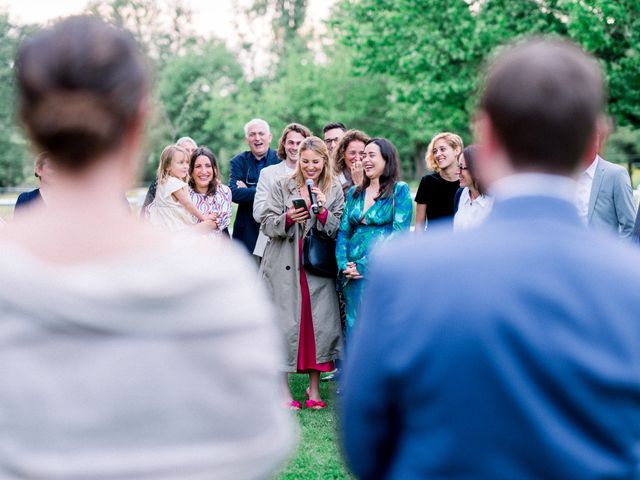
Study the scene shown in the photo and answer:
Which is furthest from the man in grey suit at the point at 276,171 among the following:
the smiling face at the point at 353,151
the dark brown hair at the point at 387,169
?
the dark brown hair at the point at 387,169

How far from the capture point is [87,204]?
1657mm

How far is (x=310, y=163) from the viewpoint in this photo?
7.34 metres

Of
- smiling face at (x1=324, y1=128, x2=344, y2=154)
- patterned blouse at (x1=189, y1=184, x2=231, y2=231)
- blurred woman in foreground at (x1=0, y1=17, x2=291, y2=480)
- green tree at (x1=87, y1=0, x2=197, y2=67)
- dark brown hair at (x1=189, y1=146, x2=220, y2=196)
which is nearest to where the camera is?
blurred woman in foreground at (x1=0, y1=17, x2=291, y2=480)

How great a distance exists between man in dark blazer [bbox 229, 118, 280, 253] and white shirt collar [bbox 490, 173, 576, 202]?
696 centimetres

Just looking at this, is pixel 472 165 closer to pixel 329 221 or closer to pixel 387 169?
pixel 387 169

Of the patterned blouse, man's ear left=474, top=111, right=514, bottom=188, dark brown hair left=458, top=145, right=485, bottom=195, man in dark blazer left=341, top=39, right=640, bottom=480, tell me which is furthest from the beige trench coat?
man in dark blazer left=341, top=39, right=640, bottom=480

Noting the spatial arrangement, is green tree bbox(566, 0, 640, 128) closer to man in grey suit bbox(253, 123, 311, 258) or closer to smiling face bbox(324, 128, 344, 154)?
smiling face bbox(324, 128, 344, 154)

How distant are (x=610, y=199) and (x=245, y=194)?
153 inches

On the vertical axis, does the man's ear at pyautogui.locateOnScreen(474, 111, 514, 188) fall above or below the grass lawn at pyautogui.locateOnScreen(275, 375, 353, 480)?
above

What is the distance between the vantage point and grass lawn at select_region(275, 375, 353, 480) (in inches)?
214

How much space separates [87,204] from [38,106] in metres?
0.21

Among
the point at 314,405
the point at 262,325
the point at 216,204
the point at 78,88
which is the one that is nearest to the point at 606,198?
the point at 314,405

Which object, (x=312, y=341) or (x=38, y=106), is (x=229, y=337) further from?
(x=312, y=341)

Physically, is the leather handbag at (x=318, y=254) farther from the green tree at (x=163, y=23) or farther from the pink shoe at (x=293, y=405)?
the green tree at (x=163, y=23)
